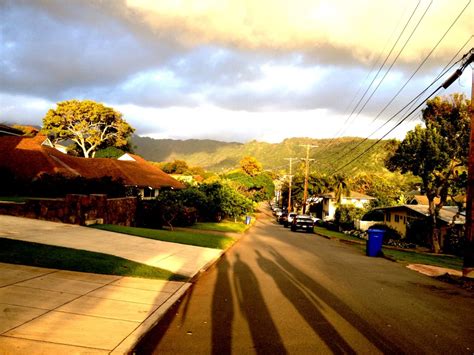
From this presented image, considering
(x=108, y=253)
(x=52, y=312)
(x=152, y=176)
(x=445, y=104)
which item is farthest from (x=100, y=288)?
(x=152, y=176)

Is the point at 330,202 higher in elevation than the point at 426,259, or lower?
higher

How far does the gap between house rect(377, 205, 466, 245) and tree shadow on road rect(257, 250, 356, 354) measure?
868 inches

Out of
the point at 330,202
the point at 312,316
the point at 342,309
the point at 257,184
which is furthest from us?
the point at 257,184

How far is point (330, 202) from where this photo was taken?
2709 inches

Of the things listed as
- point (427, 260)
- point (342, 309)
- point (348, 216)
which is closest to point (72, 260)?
point (342, 309)

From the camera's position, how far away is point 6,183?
21875mm

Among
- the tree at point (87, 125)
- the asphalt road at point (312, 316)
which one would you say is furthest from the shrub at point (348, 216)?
the asphalt road at point (312, 316)

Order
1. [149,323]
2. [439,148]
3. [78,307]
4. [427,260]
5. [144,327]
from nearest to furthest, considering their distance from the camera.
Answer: [144,327], [149,323], [78,307], [427,260], [439,148]

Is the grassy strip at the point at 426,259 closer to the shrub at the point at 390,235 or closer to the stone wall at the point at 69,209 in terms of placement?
the shrub at the point at 390,235

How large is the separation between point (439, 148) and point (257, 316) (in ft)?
66.2

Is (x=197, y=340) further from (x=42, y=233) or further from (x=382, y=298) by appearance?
(x=42, y=233)

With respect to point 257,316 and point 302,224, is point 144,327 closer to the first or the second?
point 257,316

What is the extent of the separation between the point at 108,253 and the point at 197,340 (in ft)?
21.2

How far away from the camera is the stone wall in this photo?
1609 centimetres
